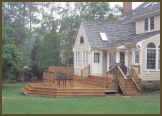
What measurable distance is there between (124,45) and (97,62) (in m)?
3.74

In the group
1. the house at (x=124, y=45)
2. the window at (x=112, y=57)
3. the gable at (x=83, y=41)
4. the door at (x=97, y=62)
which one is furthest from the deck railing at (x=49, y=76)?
the window at (x=112, y=57)

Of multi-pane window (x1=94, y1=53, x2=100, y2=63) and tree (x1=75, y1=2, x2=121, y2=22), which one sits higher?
tree (x1=75, y1=2, x2=121, y2=22)

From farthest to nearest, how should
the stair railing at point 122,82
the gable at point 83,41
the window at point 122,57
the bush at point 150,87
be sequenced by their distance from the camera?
the gable at point 83,41
the window at point 122,57
the bush at point 150,87
the stair railing at point 122,82

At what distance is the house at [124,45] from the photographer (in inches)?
607

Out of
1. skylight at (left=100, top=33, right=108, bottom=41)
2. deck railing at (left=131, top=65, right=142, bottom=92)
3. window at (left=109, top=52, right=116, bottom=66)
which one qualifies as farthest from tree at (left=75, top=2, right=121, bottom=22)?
deck railing at (left=131, top=65, right=142, bottom=92)

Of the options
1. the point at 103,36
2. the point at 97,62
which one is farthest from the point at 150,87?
the point at 103,36

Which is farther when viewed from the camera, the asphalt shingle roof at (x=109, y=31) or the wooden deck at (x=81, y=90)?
the asphalt shingle roof at (x=109, y=31)

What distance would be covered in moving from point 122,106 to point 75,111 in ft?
7.98

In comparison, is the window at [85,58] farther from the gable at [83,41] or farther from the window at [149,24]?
the window at [149,24]

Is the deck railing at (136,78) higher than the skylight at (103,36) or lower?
lower

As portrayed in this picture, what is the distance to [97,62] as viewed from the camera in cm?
1958

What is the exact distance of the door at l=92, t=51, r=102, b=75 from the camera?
1938 cm

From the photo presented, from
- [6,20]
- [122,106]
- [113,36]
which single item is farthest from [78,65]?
[6,20]

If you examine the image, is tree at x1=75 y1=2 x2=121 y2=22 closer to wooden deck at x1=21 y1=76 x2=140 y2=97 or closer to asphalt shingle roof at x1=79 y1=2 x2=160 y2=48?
asphalt shingle roof at x1=79 y1=2 x2=160 y2=48
